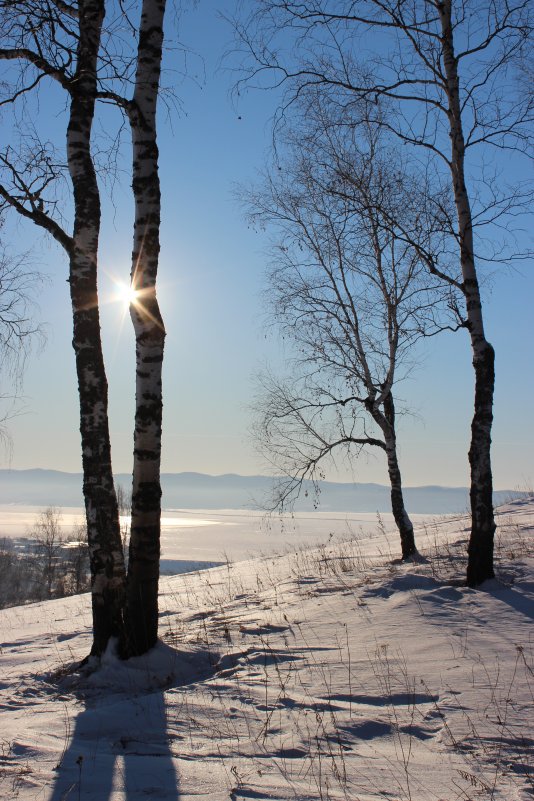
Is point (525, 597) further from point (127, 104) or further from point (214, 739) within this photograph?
point (127, 104)

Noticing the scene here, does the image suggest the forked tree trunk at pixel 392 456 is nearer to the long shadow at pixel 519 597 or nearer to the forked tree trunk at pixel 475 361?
the forked tree trunk at pixel 475 361

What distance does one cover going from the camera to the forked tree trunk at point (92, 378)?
579cm

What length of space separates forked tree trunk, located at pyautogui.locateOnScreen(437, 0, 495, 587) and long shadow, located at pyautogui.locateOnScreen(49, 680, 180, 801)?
449 centimetres

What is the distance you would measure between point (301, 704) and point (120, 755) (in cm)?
127

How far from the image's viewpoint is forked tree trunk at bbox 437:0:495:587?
7.25 meters

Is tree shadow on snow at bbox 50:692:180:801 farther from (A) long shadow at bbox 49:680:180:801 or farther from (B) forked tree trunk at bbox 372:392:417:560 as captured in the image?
(B) forked tree trunk at bbox 372:392:417:560

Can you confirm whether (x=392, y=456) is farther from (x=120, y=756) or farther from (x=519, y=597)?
(x=120, y=756)

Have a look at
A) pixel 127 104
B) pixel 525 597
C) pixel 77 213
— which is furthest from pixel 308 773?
pixel 127 104

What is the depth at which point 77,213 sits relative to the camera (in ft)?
20.2

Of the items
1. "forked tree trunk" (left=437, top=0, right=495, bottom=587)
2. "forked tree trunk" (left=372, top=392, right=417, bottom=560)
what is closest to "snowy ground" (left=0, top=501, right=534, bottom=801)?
"forked tree trunk" (left=437, top=0, right=495, bottom=587)

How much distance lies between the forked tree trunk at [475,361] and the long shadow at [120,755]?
177 inches

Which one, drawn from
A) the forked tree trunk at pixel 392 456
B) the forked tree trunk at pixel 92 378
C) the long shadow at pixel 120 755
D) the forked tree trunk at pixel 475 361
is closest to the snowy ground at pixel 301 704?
the long shadow at pixel 120 755

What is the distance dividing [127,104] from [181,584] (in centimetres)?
980

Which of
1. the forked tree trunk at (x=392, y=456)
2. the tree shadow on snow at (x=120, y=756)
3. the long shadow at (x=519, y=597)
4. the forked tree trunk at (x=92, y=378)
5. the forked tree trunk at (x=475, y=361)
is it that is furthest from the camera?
the forked tree trunk at (x=392, y=456)
